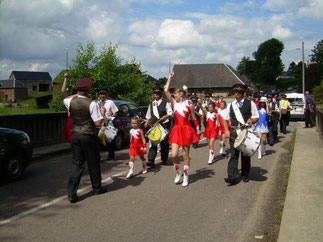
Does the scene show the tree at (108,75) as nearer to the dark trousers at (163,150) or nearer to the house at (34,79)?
the dark trousers at (163,150)

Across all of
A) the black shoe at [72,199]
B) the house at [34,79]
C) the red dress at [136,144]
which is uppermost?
the house at [34,79]

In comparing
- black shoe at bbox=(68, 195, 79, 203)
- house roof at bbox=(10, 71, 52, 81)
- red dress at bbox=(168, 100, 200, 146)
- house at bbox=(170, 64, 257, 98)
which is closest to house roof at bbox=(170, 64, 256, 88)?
house at bbox=(170, 64, 257, 98)

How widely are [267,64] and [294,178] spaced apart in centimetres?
10358

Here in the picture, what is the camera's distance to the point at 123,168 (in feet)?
30.2

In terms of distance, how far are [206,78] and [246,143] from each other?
71460 millimetres

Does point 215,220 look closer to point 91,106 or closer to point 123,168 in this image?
point 91,106

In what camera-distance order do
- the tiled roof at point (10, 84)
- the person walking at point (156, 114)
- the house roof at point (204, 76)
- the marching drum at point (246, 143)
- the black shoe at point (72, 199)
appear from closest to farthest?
the black shoe at point (72, 199)
the marching drum at point (246, 143)
the person walking at point (156, 114)
the house roof at point (204, 76)
the tiled roof at point (10, 84)

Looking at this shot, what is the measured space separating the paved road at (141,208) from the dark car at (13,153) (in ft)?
0.96

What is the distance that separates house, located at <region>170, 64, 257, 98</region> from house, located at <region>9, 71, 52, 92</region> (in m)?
73.3

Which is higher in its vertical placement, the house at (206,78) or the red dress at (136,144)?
the house at (206,78)

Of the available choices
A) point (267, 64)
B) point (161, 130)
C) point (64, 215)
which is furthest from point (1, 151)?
point (267, 64)

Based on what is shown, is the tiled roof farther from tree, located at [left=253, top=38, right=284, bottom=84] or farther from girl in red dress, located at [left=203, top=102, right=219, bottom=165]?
girl in red dress, located at [left=203, top=102, right=219, bottom=165]

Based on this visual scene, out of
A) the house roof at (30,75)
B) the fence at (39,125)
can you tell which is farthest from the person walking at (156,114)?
the house roof at (30,75)

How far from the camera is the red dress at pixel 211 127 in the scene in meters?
10.6
